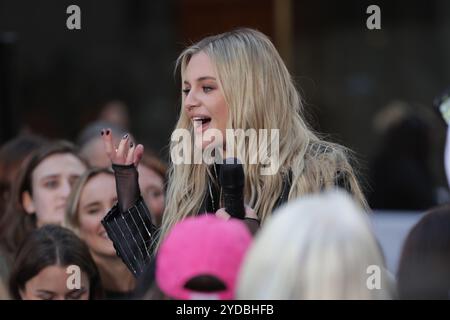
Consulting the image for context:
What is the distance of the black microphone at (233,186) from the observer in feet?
10.2

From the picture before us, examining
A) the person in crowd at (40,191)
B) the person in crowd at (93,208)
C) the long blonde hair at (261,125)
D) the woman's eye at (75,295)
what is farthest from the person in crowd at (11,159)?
the long blonde hair at (261,125)

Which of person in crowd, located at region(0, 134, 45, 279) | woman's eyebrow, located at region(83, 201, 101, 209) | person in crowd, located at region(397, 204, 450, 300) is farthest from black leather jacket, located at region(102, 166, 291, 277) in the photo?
person in crowd, located at region(0, 134, 45, 279)

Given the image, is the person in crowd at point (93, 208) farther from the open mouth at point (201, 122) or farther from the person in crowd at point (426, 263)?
the person in crowd at point (426, 263)

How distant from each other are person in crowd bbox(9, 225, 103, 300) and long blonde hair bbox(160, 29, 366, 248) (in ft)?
1.61

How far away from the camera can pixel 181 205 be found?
3715 millimetres

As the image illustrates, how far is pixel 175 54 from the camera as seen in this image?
929cm

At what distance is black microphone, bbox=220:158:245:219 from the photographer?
3114 mm

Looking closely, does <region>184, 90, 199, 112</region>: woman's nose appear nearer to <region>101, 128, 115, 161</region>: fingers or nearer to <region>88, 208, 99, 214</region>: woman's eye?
<region>101, 128, 115, 161</region>: fingers

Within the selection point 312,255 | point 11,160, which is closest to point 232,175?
point 312,255

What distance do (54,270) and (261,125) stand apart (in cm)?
98

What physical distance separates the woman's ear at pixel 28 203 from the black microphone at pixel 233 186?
1994 mm

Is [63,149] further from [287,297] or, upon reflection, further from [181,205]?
[287,297]

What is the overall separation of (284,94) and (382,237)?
2813 millimetres
